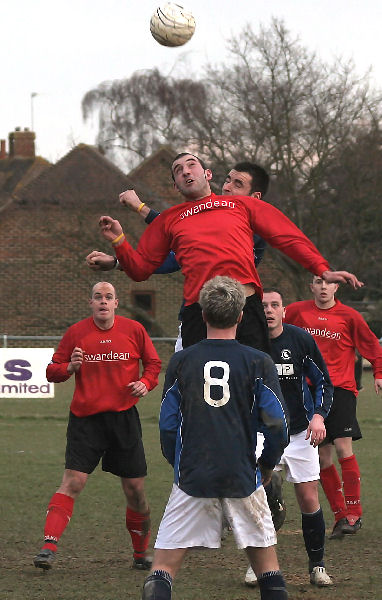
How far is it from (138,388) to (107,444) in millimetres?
486

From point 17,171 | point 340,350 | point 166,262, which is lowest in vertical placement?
point 340,350

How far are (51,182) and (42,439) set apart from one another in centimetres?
2010

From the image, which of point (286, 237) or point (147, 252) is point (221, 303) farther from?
point (147, 252)

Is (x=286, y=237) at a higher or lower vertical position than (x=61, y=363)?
higher

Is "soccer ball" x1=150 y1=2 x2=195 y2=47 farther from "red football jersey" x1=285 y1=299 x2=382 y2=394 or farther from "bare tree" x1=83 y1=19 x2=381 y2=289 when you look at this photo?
"bare tree" x1=83 y1=19 x2=381 y2=289

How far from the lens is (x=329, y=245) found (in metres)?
31.7

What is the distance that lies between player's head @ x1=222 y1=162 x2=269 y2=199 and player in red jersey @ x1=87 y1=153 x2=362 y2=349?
63 centimetres

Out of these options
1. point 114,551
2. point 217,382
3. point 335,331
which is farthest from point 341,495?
point 217,382

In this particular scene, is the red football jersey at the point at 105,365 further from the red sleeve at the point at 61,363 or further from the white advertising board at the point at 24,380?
the white advertising board at the point at 24,380

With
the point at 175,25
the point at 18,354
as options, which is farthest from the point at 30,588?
the point at 18,354

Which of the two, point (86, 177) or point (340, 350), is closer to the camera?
point (340, 350)

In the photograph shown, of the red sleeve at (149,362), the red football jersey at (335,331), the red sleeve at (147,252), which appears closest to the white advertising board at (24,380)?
the red football jersey at (335,331)

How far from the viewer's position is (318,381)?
682cm

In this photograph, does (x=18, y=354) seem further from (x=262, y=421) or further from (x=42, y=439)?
(x=262, y=421)
